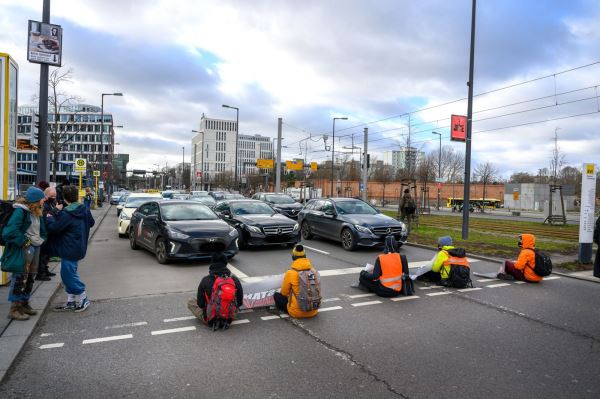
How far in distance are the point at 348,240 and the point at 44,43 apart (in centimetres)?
900

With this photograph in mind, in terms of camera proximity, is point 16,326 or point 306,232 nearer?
point 16,326

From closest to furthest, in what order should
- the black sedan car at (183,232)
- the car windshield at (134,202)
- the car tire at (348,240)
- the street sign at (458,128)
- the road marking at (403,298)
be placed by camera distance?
the road marking at (403,298), the black sedan car at (183,232), the car tire at (348,240), the street sign at (458,128), the car windshield at (134,202)

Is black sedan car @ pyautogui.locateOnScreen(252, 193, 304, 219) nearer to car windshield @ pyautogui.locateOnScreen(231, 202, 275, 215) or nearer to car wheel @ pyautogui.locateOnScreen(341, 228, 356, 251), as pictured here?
car windshield @ pyautogui.locateOnScreen(231, 202, 275, 215)

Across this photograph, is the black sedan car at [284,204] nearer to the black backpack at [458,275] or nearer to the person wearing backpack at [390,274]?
the black backpack at [458,275]

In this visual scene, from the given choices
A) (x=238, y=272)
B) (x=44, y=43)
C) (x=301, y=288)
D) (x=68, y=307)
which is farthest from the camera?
(x=44, y=43)

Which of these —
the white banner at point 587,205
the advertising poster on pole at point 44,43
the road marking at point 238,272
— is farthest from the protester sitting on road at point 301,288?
the white banner at point 587,205

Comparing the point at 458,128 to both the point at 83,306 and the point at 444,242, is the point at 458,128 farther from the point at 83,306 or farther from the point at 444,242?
the point at 83,306

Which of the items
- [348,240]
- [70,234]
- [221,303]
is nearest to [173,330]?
[221,303]

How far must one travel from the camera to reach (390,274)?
732 centimetres

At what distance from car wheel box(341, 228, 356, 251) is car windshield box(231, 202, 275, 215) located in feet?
8.05

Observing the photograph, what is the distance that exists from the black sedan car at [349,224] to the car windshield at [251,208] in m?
1.81

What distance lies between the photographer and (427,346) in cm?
510

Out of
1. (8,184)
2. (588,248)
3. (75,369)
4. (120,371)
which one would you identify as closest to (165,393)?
(120,371)

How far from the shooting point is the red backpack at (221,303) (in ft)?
18.0
